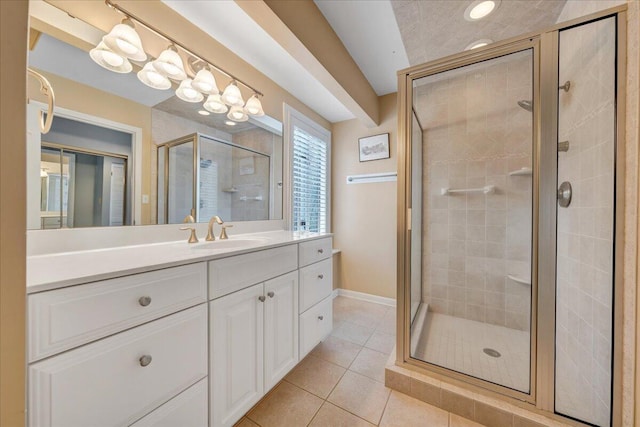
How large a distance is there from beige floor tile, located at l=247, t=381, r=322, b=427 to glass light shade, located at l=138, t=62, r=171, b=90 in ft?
6.18

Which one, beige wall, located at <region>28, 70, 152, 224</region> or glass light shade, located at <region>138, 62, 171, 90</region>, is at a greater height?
glass light shade, located at <region>138, 62, 171, 90</region>

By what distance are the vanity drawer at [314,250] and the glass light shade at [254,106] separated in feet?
3.65

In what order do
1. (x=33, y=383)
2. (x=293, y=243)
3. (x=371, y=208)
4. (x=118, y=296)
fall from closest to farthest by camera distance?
(x=33, y=383) < (x=118, y=296) < (x=293, y=243) < (x=371, y=208)

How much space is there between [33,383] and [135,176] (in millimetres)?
930

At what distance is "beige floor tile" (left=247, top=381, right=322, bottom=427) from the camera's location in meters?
1.19

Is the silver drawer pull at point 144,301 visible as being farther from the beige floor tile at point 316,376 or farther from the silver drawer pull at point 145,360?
the beige floor tile at point 316,376

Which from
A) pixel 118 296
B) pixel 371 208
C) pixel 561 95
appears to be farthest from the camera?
pixel 371 208

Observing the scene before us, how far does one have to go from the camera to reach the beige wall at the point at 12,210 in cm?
46

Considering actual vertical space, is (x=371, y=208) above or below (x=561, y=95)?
below

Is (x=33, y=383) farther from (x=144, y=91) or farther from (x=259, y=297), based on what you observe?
(x=144, y=91)

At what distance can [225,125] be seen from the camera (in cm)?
169

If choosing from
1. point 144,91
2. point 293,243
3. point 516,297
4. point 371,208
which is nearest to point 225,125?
point 144,91

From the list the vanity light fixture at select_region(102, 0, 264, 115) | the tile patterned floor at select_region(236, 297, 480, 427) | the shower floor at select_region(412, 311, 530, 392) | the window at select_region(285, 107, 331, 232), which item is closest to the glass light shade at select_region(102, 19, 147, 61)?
the vanity light fixture at select_region(102, 0, 264, 115)

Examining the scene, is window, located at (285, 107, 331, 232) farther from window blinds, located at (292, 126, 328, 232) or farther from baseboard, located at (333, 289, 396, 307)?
baseboard, located at (333, 289, 396, 307)
